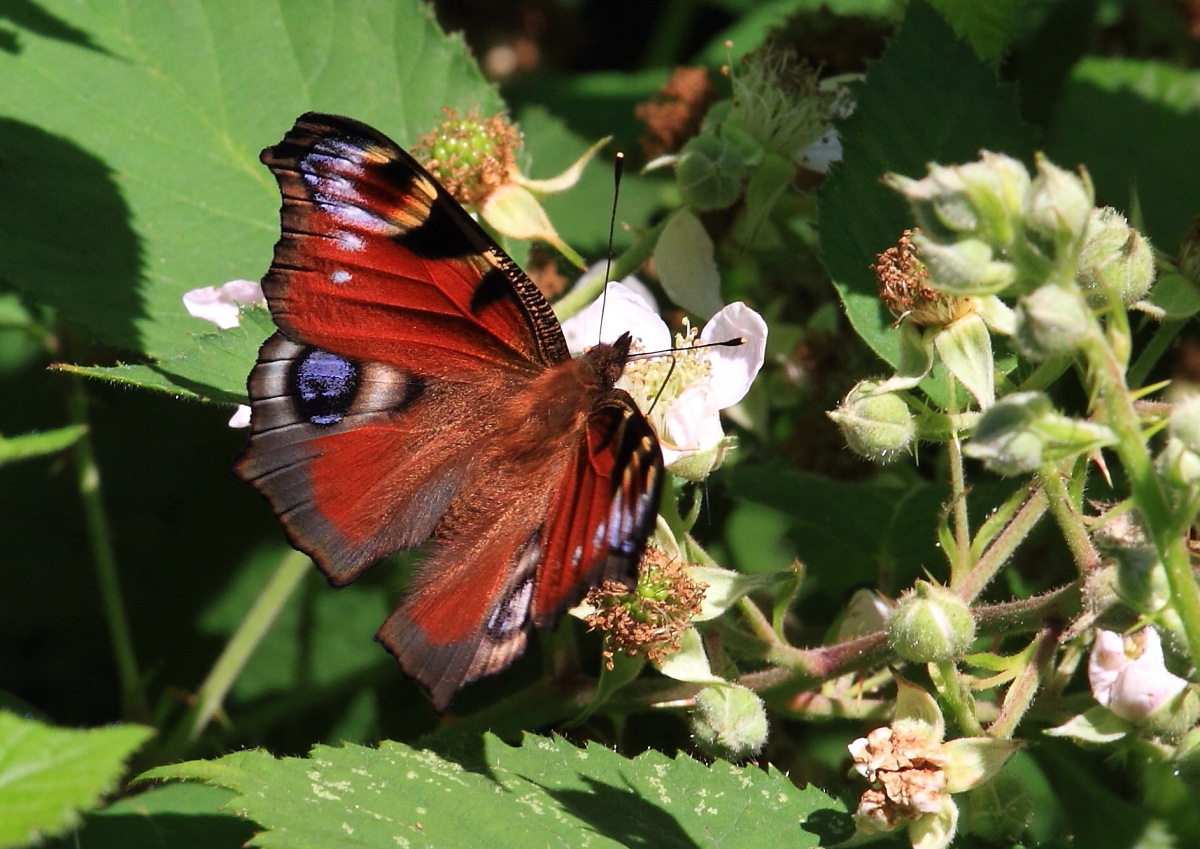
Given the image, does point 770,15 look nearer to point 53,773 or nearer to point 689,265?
point 689,265

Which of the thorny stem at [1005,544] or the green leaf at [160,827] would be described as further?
the green leaf at [160,827]

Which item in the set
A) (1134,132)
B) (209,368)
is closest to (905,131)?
(209,368)

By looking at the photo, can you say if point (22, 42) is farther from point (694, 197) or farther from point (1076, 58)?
point (1076, 58)

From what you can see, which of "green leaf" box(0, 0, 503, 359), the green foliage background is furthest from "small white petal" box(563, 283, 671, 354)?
"green leaf" box(0, 0, 503, 359)

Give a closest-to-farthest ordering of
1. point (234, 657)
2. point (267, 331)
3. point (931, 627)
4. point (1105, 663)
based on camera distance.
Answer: point (931, 627), point (1105, 663), point (267, 331), point (234, 657)

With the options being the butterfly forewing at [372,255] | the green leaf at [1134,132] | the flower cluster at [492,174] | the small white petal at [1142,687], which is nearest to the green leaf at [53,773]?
the butterfly forewing at [372,255]

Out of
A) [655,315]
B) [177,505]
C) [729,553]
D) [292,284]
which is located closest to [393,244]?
[292,284]

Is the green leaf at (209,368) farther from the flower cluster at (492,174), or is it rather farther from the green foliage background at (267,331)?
the flower cluster at (492,174)
